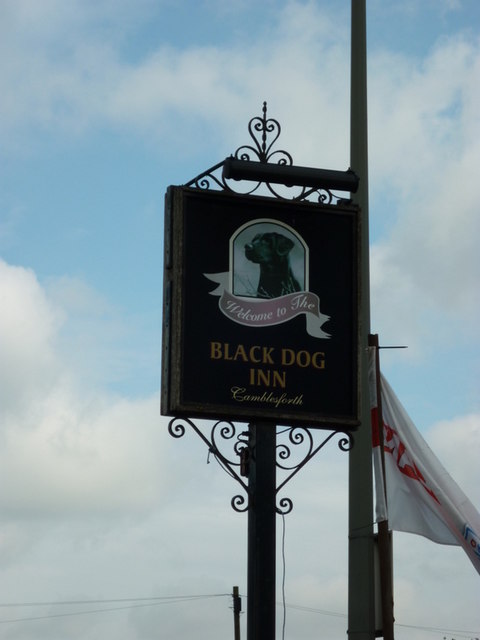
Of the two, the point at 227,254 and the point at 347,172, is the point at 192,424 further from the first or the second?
the point at 347,172

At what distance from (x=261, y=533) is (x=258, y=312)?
1.57 metres

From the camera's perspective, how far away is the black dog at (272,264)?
1030cm

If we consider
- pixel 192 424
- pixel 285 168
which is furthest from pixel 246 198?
pixel 192 424

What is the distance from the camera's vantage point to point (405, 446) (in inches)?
474

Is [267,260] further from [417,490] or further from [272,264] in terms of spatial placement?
[417,490]

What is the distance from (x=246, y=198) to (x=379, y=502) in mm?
2835

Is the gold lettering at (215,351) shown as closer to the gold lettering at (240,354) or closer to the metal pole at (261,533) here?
the gold lettering at (240,354)

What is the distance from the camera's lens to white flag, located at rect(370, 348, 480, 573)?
38.5 ft

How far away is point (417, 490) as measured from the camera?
1192 centimetres

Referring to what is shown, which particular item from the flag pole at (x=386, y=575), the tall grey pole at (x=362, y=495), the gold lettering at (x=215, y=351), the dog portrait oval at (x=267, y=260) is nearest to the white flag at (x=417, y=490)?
the tall grey pole at (x=362, y=495)

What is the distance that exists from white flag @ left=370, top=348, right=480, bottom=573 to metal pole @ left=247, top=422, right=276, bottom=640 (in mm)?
1708

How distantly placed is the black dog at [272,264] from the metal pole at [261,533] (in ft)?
3.23

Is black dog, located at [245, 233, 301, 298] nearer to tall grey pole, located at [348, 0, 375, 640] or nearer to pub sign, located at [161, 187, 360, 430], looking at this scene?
pub sign, located at [161, 187, 360, 430]

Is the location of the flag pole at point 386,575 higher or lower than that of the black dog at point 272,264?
lower
